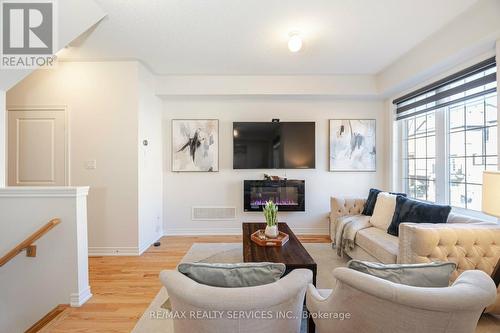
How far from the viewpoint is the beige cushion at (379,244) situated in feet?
8.14

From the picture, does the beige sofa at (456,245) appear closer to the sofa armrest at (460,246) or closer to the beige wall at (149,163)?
the sofa armrest at (460,246)

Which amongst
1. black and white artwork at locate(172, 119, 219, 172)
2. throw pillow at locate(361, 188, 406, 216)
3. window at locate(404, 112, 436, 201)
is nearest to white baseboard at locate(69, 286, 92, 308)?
black and white artwork at locate(172, 119, 219, 172)

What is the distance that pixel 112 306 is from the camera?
91.9 inches

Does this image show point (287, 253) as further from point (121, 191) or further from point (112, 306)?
point (121, 191)

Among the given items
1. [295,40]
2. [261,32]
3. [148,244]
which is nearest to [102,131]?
[148,244]

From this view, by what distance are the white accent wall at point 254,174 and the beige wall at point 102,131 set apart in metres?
0.99

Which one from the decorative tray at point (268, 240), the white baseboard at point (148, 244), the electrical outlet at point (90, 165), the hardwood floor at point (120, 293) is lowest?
the hardwood floor at point (120, 293)

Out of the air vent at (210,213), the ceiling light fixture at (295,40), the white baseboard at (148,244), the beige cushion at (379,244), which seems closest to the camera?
the beige cushion at (379,244)

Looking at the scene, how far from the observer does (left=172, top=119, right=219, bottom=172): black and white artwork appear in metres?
4.50

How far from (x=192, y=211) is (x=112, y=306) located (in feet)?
7.52

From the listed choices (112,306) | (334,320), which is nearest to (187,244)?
(112,306)

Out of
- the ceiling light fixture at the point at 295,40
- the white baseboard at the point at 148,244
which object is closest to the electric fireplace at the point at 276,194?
the white baseboard at the point at 148,244

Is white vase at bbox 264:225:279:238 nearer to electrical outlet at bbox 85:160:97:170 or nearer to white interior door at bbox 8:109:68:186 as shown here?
electrical outlet at bbox 85:160:97:170

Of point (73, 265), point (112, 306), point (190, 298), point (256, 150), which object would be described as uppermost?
point (256, 150)
